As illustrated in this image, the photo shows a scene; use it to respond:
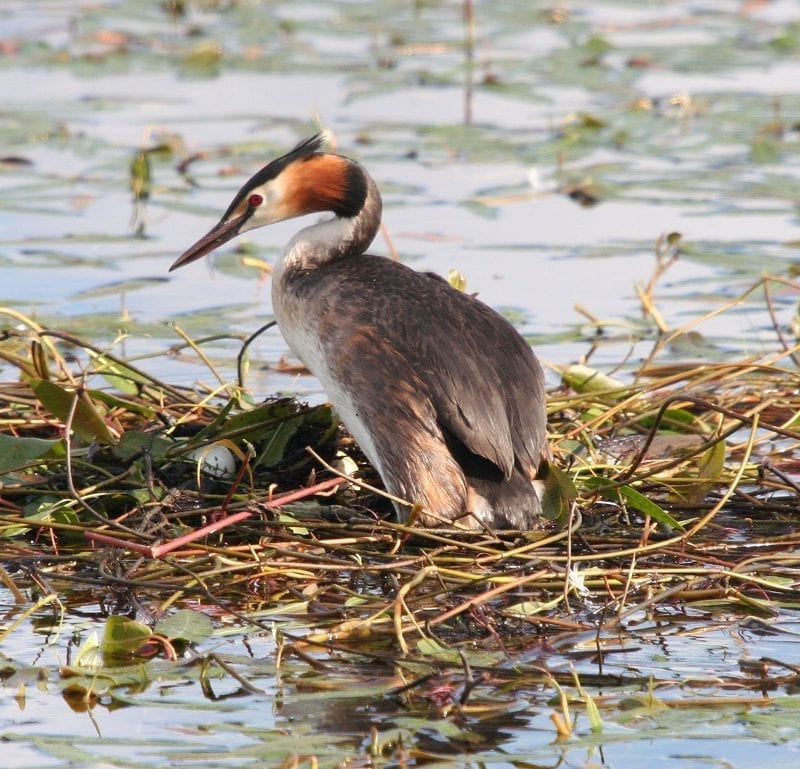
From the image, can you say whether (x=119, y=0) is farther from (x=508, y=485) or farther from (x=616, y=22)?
(x=508, y=485)

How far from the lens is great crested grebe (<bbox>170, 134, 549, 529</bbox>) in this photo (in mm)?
4473

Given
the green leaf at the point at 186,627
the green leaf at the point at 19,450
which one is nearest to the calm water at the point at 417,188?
the green leaf at the point at 186,627

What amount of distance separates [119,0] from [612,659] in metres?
11.5

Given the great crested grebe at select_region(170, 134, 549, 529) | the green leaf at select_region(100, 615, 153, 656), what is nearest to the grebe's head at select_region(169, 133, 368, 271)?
the great crested grebe at select_region(170, 134, 549, 529)

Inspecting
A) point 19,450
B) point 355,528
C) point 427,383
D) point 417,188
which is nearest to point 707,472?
point 427,383

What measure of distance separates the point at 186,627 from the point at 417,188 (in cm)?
542

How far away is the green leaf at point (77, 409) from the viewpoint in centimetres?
473

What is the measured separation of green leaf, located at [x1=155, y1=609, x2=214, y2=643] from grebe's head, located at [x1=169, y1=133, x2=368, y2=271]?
172 cm

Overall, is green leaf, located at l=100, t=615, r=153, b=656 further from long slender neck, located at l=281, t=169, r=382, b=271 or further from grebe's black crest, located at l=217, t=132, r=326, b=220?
grebe's black crest, located at l=217, t=132, r=326, b=220

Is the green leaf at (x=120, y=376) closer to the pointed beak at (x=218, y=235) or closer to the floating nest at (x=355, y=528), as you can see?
the floating nest at (x=355, y=528)

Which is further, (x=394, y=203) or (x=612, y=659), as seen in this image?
(x=394, y=203)

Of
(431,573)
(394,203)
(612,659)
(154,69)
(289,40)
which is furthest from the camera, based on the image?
(289,40)

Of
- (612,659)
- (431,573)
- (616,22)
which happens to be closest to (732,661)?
(612,659)

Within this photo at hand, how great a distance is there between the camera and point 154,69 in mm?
11852
